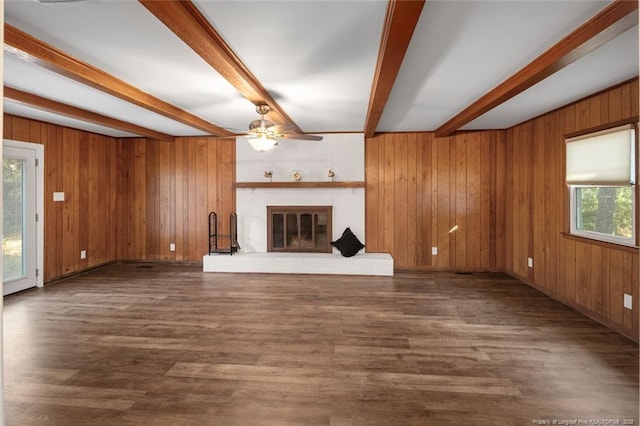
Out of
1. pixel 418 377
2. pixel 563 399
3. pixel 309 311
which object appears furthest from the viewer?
pixel 309 311

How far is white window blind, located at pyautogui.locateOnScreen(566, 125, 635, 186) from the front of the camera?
10.5 feet

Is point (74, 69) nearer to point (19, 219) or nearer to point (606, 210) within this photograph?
point (19, 219)

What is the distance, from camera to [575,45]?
2.29m

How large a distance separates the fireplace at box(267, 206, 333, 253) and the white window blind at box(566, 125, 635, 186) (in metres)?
3.45

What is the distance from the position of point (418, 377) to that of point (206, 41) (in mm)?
2740

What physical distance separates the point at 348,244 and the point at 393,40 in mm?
3815

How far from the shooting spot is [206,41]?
2244mm

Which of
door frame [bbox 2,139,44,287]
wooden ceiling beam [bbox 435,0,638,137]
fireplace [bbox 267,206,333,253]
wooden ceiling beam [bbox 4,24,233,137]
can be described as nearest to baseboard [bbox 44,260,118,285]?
door frame [bbox 2,139,44,287]

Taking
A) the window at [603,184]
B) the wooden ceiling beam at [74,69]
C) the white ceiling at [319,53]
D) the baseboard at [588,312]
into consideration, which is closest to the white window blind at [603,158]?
the window at [603,184]

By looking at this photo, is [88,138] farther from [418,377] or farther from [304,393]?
[418,377]

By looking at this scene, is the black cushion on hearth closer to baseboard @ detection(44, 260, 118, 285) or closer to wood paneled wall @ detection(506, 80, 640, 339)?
wood paneled wall @ detection(506, 80, 640, 339)

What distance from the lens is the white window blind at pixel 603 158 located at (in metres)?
3.19

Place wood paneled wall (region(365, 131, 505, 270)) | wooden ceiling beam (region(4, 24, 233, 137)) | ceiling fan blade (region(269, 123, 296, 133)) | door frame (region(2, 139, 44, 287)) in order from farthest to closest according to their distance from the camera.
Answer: wood paneled wall (region(365, 131, 505, 270)) → door frame (region(2, 139, 44, 287)) → ceiling fan blade (region(269, 123, 296, 133)) → wooden ceiling beam (region(4, 24, 233, 137))

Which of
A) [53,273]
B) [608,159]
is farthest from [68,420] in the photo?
[608,159]
